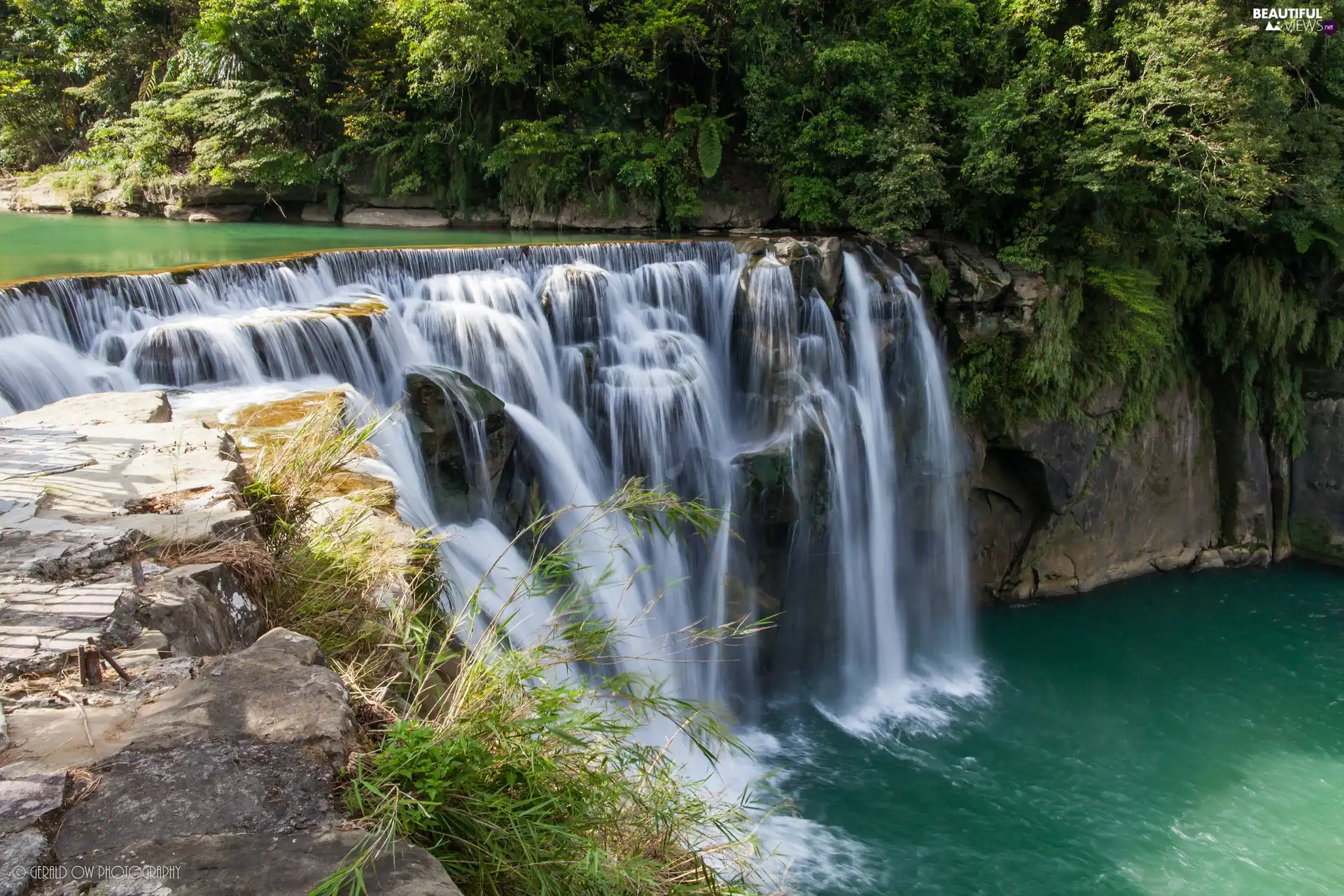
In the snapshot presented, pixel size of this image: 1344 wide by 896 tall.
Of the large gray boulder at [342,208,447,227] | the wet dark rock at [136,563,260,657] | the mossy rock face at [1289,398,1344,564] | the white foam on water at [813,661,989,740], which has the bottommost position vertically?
the white foam on water at [813,661,989,740]

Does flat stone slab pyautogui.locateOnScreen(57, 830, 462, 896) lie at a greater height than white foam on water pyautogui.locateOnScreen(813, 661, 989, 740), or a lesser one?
greater

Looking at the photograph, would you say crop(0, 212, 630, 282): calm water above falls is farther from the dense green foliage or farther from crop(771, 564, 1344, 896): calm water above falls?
crop(771, 564, 1344, 896): calm water above falls

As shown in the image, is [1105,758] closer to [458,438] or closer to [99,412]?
[458,438]

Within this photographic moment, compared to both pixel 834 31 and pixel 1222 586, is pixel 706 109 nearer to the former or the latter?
pixel 834 31

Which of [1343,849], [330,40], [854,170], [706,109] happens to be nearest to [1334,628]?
[1343,849]

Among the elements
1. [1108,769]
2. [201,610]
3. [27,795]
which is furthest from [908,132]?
[27,795]

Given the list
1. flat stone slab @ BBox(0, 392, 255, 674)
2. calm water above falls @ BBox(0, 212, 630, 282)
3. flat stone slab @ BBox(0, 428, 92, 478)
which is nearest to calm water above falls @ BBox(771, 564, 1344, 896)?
flat stone slab @ BBox(0, 392, 255, 674)

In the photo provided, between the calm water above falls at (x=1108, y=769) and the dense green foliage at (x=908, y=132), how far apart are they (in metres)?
3.14

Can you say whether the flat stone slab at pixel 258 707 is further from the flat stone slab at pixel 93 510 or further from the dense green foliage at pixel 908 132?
the dense green foliage at pixel 908 132

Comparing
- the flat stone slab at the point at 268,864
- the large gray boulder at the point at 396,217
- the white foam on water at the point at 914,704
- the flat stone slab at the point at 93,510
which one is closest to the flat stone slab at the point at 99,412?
the flat stone slab at the point at 93,510

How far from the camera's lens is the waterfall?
7301 millimetres

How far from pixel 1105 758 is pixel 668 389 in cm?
583

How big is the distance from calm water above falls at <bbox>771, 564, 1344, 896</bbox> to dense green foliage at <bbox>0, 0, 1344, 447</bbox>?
3144 mm

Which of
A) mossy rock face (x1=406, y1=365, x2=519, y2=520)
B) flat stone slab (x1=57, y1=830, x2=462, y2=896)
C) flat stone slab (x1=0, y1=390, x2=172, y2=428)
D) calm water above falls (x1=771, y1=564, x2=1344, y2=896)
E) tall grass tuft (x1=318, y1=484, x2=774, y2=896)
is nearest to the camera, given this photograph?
flat stone slab (x1=57, y1=830, x2=462, y2=896)
